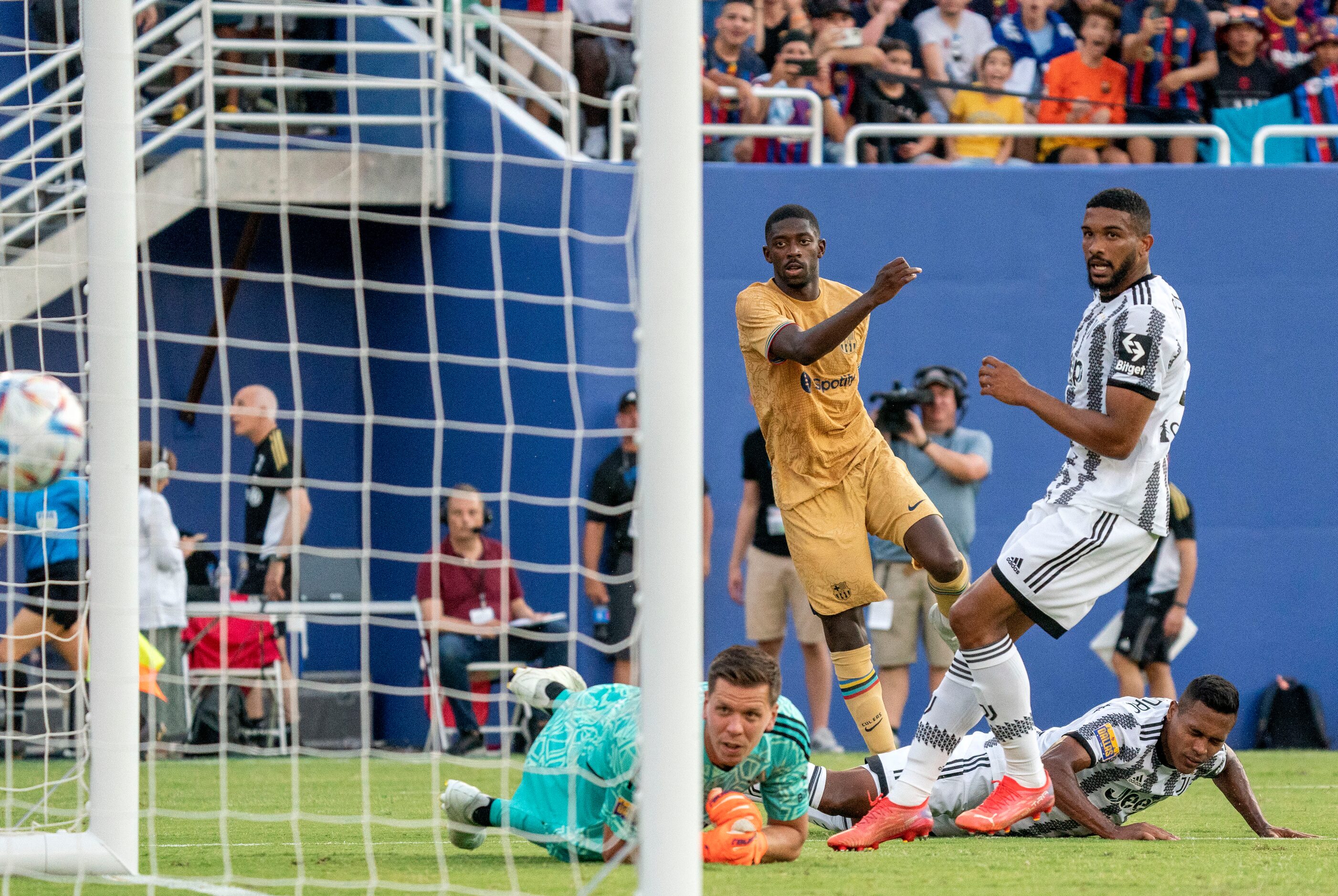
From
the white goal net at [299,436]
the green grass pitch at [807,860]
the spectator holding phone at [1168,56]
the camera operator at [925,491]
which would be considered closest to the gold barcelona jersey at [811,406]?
the white goal net at [299,436]

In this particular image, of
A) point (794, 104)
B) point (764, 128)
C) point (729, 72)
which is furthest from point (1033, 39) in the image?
point (764, 128)

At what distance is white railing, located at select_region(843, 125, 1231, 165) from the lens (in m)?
10.6

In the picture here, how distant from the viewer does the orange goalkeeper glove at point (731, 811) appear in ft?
16.8

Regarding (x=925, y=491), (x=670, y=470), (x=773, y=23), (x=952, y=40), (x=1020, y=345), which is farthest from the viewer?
(x=952, y=40)

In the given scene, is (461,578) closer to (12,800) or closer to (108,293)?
(12,800)

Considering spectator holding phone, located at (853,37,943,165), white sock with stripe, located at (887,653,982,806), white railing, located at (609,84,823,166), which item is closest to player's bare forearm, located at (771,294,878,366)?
white sock with stripe, located at (887,653,982,806)

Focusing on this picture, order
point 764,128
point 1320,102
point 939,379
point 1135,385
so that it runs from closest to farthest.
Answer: point 1135,385 < point 939,379 < point 764,128 < point 1320,102

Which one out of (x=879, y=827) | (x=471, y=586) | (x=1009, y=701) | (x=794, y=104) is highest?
(x=794, y=104)

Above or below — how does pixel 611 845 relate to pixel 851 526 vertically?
below

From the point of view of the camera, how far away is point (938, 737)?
5.45 meters

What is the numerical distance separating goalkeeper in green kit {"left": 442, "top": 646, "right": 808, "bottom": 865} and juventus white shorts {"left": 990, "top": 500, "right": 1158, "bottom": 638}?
79 centimetres

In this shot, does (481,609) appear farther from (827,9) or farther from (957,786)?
(957,786)

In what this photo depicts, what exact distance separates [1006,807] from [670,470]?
7.27ft

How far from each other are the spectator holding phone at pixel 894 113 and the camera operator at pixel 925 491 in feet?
5.95
